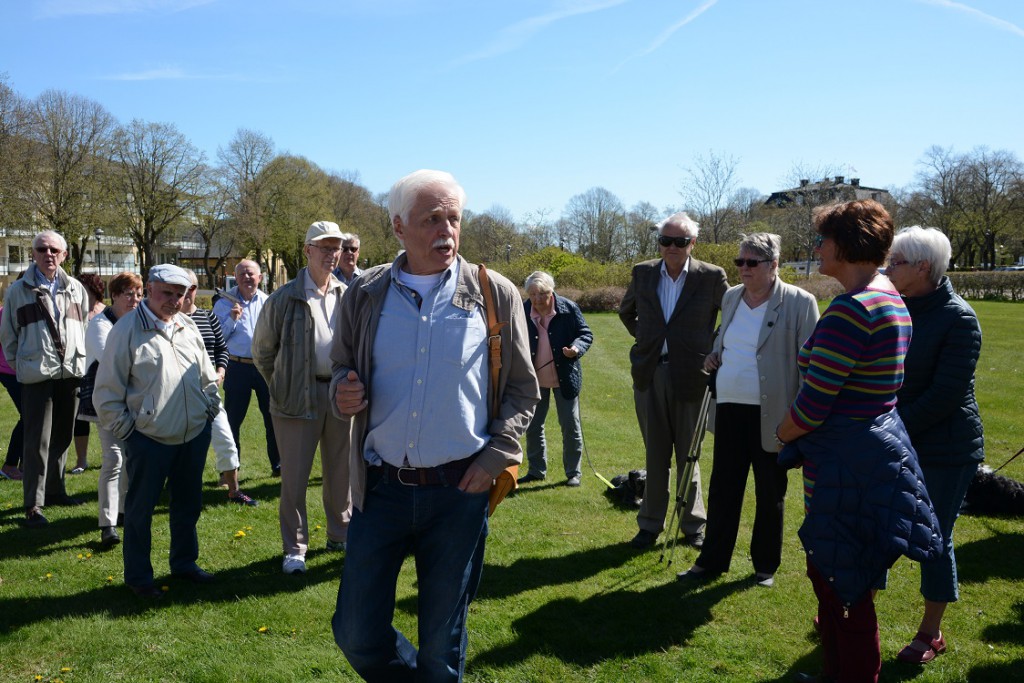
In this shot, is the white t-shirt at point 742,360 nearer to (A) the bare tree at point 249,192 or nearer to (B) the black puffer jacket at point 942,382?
(B) the black puffer jacket at point 942,382

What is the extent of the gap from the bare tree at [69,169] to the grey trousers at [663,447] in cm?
3998

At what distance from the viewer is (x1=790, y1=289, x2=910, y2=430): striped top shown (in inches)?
121

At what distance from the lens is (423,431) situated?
2.88 meters

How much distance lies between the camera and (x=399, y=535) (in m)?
2.95

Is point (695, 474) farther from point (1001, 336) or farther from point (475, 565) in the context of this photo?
point (1001, 336)

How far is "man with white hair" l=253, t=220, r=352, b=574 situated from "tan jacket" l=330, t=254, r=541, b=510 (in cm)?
237

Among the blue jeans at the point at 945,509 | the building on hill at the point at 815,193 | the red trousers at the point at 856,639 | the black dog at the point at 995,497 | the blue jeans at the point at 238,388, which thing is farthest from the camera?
the building on hill at the point at 815,193

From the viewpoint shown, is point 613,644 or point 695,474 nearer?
point 613,644

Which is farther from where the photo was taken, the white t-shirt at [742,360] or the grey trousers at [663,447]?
the grey trousers at [663,447]

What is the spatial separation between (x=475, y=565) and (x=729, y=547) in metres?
2.73

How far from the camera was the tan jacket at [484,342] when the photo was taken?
296 centimetres

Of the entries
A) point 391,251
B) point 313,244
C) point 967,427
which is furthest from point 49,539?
point 391,251

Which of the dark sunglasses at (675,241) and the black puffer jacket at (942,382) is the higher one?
the dark sunglasses at (675,241)

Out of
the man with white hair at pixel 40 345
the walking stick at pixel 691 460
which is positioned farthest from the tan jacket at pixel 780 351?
the man with white hair at pixel 40 345
